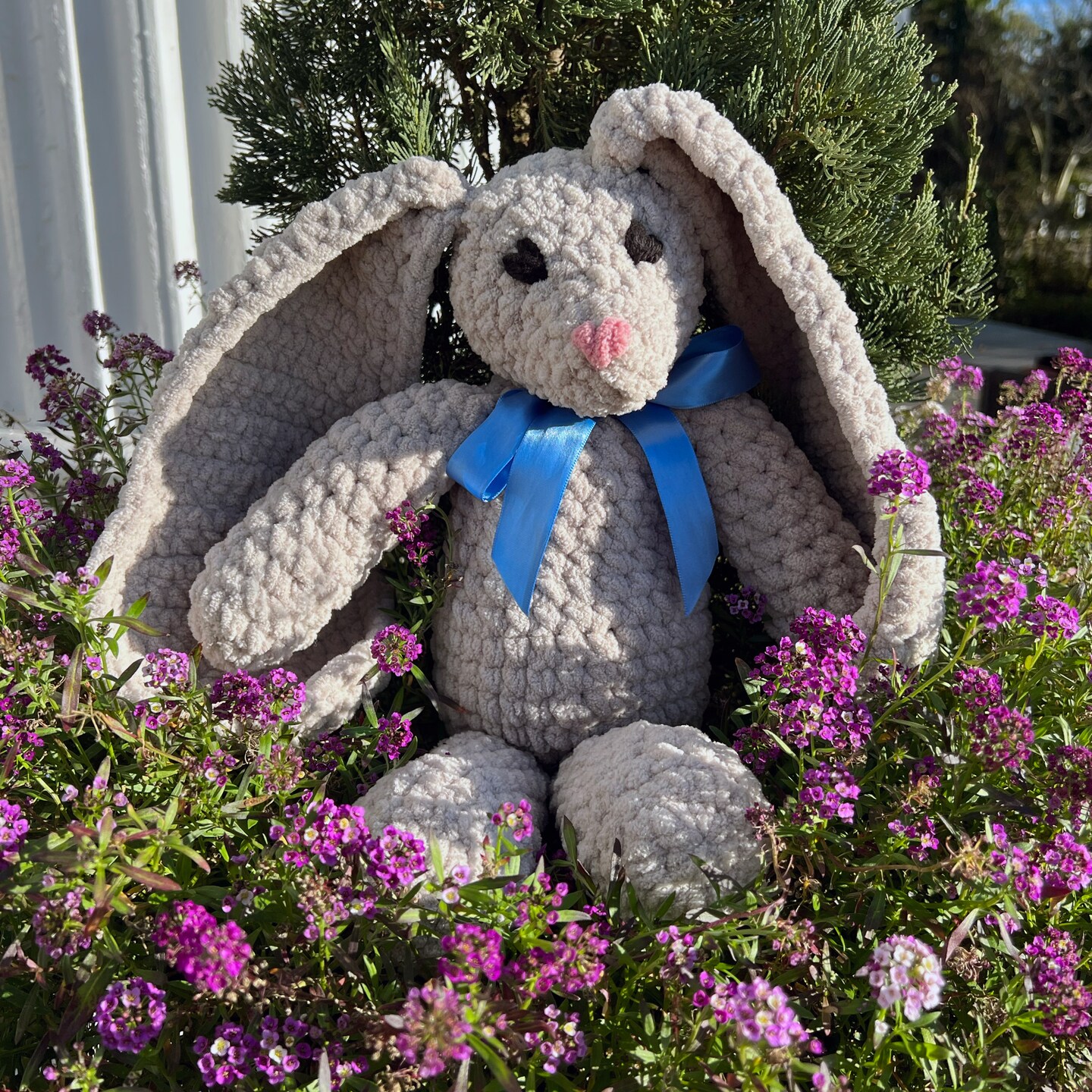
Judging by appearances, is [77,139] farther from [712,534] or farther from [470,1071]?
[470,1071]

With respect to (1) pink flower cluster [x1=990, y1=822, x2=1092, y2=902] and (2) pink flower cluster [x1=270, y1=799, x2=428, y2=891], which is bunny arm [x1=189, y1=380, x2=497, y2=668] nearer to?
(2) pink flower cluster [x1=270, y1=799, x2=428, y2=891]

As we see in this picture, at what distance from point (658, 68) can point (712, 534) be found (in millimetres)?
668

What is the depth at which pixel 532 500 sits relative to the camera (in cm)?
126

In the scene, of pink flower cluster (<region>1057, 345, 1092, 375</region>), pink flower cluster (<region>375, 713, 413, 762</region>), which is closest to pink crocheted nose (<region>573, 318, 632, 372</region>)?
pink flower cluster (<region>375, 713, 413, 762</region>)

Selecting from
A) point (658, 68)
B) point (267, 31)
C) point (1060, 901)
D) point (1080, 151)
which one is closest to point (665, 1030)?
point (1060, 901)

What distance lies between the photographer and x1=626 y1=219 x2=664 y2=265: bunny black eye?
1.25 m

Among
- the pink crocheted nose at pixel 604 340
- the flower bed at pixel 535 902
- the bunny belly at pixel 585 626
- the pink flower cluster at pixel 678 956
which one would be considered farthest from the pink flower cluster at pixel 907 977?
the pink crocheted nose at pixel 604 340

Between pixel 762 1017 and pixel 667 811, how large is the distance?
364 millimetres

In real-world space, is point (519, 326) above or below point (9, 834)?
above

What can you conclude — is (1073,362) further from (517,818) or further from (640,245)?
(517,818)

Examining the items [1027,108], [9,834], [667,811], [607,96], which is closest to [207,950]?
[9,834]

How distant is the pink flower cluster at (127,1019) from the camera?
0.82 metres

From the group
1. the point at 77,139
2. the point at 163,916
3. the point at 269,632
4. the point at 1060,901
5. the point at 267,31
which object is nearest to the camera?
the point at 163,916

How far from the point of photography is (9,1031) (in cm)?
101
